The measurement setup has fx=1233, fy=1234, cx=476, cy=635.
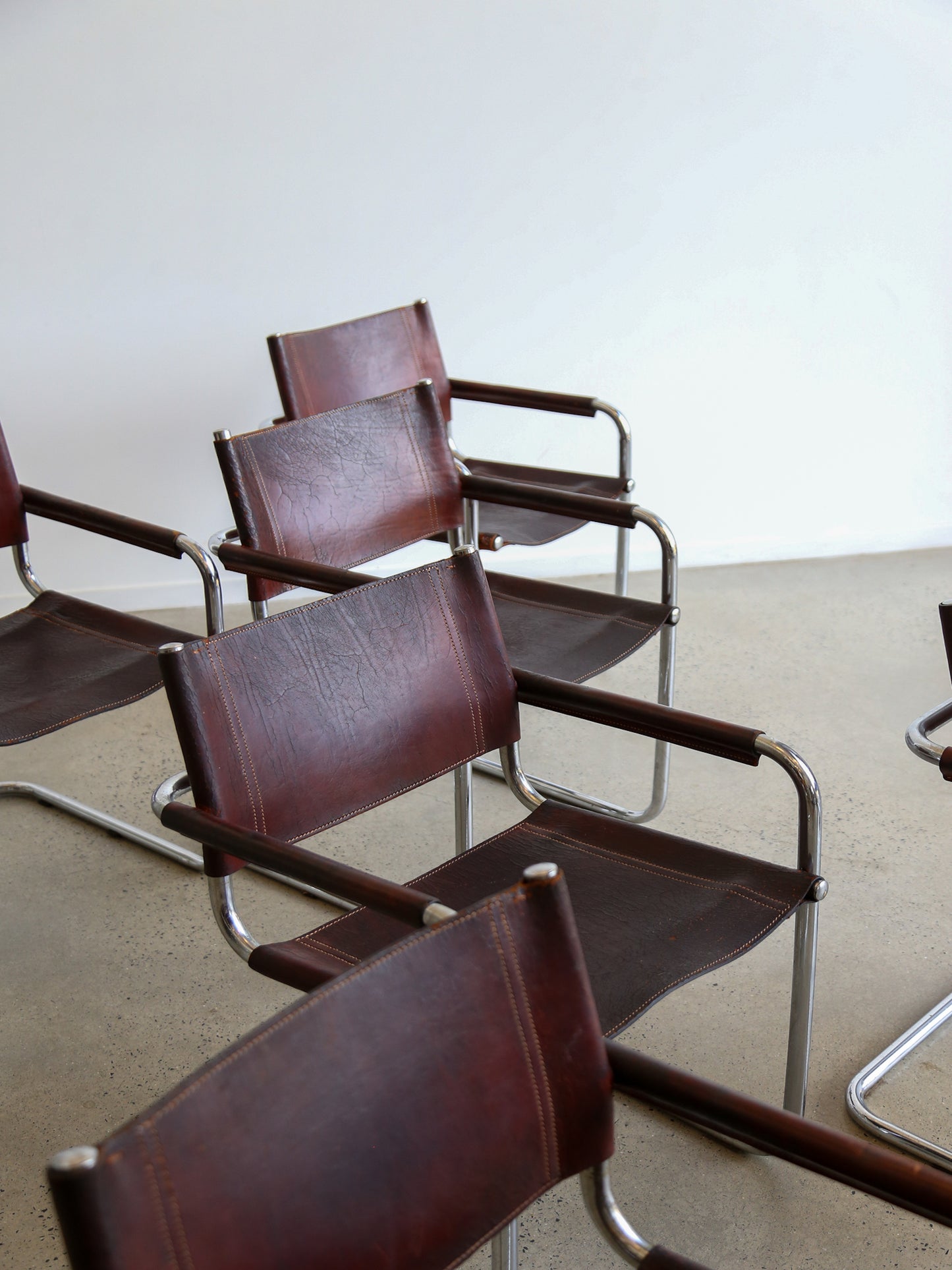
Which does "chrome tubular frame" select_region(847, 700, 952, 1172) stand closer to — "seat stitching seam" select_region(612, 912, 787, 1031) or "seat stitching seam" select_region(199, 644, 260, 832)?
"seat stitching seam" select_region(612, 912, 787, 1031)

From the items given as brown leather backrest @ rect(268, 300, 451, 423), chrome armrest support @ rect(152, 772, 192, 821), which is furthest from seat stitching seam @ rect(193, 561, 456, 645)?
brown leather backrest @ rect(268, 300, 451, 423)

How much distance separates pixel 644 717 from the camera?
138 centimetres

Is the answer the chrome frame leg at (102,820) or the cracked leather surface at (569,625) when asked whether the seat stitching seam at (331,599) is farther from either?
the chrome frame leg at (102,820)

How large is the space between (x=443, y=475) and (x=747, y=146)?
159cm

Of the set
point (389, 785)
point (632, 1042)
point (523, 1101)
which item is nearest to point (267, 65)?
point (389, 785)

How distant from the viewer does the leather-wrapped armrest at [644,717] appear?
1329 millimetres

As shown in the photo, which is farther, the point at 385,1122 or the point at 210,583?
the point at 210,583

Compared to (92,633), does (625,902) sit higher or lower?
lower

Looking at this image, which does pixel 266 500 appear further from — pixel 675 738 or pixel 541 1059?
pixel 541 1059

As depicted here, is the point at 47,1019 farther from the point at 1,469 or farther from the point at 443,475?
the point at 443,475

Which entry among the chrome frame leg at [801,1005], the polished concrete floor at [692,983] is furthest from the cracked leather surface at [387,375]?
the chrome frame leg at [801,1005]

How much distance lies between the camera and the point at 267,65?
2.86 m

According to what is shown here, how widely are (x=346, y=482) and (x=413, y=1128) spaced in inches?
53.9

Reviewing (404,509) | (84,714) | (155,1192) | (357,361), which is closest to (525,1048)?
(155,1192)
